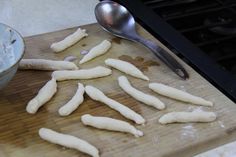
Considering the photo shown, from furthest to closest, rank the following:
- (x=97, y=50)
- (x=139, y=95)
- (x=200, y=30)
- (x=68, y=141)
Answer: (x=200, y=30) < (x=97, y=50) < (x=139, y=95) < (x=68, y=141)

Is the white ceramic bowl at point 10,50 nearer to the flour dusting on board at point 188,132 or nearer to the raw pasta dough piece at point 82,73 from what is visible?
the raw pasta dough piece at point 82,73

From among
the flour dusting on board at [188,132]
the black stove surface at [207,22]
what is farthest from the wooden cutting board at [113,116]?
the black stove surface at [207,22]

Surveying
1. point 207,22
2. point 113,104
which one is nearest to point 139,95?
point 113,104

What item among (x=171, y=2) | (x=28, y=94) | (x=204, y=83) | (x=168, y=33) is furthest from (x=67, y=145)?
(x=171, y=2)

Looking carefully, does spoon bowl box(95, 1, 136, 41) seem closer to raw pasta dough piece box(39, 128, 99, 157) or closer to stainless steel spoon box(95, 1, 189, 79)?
stainless steel spoon box(95, 1, 189, 79)

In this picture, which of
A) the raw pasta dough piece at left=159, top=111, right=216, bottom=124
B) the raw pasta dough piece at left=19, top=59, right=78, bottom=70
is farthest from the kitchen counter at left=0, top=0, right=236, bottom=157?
the raw pasta dough piece at left=159, top=111, right=216, bottom=124

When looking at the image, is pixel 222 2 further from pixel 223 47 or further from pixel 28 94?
pixel 28 94

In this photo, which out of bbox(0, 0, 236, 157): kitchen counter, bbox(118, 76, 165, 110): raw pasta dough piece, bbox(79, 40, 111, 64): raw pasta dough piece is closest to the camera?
bbox(118, 76, 165, 110): raw pasta dough piece

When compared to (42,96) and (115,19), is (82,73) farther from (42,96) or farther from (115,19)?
(115,19)
